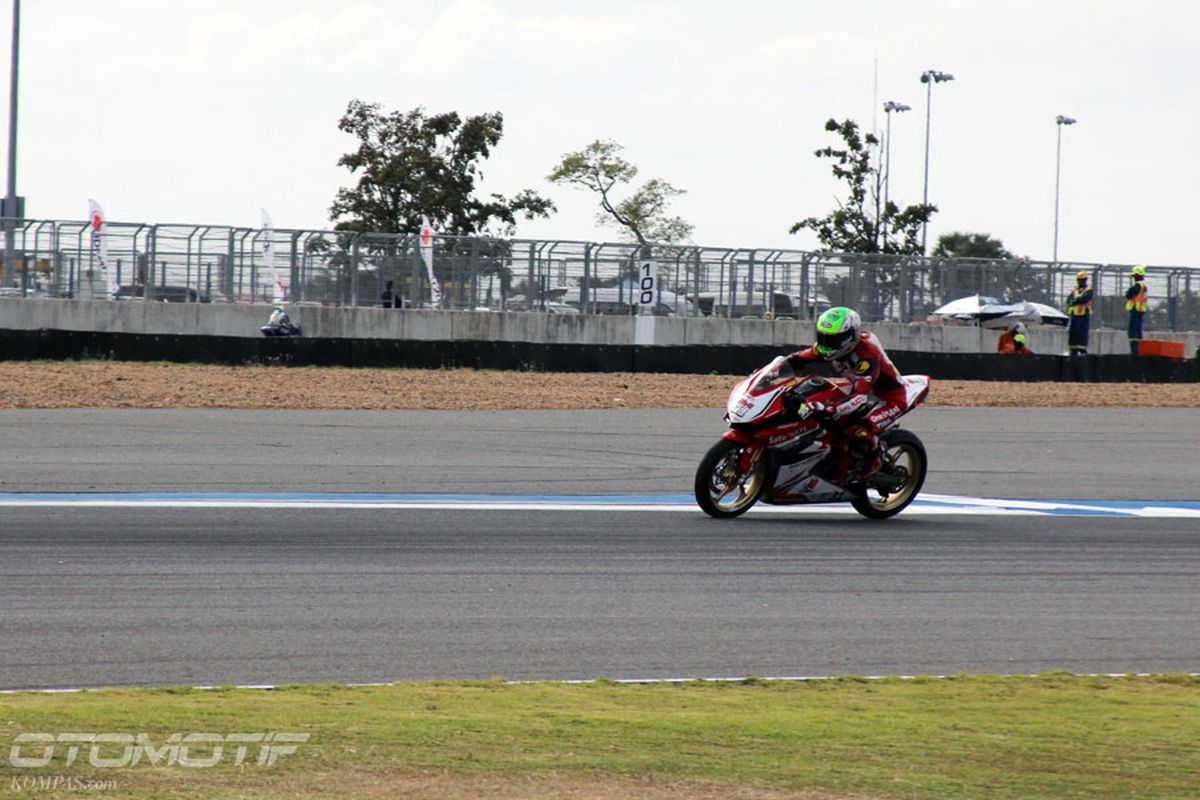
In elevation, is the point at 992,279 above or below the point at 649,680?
above

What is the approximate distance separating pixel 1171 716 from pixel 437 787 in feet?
9.25

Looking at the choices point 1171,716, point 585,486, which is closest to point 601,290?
point 585,486

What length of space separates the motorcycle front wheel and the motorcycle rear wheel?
81 centimetres

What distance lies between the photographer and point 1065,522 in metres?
11.5

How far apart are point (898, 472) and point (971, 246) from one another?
330 ft

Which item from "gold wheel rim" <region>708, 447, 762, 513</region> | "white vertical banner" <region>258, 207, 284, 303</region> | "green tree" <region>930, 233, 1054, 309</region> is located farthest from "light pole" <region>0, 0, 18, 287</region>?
"gold wheel rim" <region>708, 447, 762, 513</region>

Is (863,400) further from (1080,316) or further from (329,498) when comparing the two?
(1080,316)

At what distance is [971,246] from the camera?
10894 centimetres

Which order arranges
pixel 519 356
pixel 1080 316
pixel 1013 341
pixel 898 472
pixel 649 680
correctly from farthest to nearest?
pixel 1013 341, pixel 1080 316, pixel 519 356, pixel 898 472, pixel 649 680

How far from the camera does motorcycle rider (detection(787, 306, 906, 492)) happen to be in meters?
11.0

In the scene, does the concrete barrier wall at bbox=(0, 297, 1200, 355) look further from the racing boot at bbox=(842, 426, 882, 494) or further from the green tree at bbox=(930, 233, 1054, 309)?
the racing boot at bbox=(842, 426, 882, 494)

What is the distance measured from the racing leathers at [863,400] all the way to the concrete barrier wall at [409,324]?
19761mm

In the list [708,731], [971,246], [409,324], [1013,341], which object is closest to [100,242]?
[409,324]

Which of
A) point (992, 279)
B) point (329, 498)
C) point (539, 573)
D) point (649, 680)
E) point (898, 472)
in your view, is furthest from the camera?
point (992, 279)
